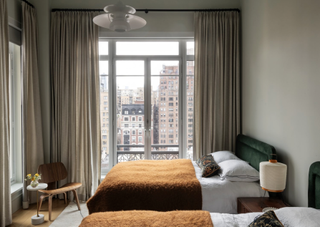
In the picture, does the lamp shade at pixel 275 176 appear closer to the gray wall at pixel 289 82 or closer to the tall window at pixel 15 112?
the gray wall at pixel 289 82

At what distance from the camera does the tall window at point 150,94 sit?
4.16 m

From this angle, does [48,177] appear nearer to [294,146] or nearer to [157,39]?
[157,39]

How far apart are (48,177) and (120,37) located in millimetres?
2379

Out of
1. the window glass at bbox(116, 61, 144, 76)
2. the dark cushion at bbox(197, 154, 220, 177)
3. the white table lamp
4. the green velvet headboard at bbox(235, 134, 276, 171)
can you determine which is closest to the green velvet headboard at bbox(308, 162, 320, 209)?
the white table lamp

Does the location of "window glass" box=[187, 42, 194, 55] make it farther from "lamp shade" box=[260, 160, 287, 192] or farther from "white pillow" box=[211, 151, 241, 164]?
"lamp shade" box=[260, 160, 287, 192]

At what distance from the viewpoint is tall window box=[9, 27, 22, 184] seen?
3.61 m

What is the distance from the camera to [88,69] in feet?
12.8

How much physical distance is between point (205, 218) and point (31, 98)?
300cm

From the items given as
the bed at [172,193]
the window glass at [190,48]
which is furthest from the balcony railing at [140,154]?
the window glass at [190,48]

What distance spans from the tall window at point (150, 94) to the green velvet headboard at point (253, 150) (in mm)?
902

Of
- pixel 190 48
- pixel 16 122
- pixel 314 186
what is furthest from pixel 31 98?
pixel 314 186

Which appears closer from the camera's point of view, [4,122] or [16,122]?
[4,122]

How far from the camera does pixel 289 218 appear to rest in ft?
5.28

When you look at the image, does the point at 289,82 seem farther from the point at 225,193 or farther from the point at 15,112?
the point at 15,112
